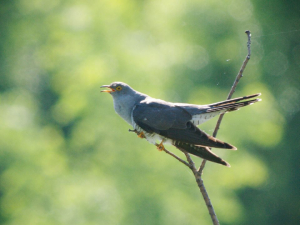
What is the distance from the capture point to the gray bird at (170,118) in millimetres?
2379

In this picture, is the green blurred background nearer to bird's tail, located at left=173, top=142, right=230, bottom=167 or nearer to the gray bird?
the gray bird

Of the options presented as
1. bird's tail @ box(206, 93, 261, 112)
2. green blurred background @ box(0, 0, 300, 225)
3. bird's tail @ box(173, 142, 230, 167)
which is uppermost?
green blurred background @ box(0, 0, 300, 225)

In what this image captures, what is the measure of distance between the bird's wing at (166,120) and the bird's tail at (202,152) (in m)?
0.03

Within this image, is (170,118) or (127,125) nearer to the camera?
(170,118)

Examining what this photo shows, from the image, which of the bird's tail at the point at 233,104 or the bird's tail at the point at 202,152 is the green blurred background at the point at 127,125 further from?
the bird's tail at the point at 233,104

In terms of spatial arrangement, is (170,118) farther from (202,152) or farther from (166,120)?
(202,152)

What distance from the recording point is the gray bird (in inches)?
93.7

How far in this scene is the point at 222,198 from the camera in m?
6.41

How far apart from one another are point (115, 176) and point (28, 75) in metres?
5.63

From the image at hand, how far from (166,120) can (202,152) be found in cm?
47

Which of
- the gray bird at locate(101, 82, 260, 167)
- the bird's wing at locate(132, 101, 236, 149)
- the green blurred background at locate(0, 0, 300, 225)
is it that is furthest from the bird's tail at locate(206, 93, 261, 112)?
the green blurred background at locate(0, 0, 300, 225)

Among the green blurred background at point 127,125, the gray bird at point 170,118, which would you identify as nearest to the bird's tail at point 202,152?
the gray bird at point 170,118

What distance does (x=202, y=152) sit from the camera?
2322mm

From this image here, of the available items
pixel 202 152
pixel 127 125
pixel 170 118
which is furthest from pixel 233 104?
pixel 127 125
